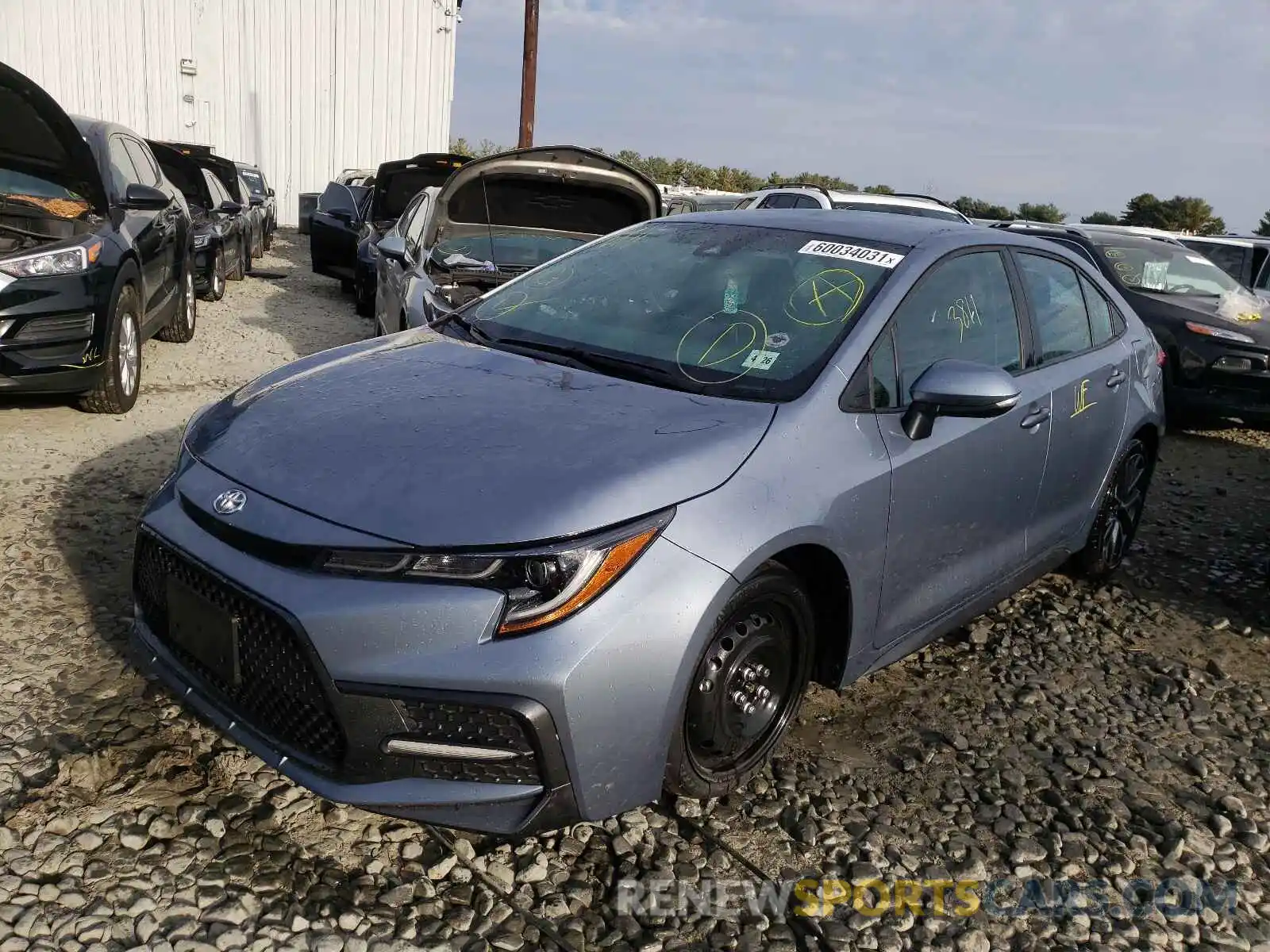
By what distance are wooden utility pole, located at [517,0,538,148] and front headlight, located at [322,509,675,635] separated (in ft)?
61.1

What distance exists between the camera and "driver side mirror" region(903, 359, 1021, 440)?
282 centimetres

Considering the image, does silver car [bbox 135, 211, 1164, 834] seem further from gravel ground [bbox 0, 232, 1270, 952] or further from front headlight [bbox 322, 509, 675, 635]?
gravel ground [bbox 0, 232, 1270, 952]

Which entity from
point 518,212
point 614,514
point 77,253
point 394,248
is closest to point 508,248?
point 518,212

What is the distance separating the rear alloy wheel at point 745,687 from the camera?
2.45 m

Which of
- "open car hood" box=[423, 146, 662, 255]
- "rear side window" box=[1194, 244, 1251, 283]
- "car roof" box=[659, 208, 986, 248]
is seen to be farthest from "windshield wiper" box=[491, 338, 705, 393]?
"rear side window" box=[1194, 244, 1251, 283]

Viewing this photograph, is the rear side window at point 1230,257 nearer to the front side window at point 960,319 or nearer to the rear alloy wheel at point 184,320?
the front side window at point 960,319

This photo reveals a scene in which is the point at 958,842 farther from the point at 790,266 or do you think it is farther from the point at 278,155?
the point at 278,155

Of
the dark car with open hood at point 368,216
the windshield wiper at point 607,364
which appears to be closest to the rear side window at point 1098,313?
the windshield wiper at point 607,364

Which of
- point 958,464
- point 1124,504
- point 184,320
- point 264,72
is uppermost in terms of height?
point 264,72

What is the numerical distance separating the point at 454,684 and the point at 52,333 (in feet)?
13.2

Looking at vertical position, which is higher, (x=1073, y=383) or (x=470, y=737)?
(x=1073, y=383)

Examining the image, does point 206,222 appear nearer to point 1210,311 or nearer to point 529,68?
point 1210,311

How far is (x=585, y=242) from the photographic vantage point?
695 centimetres

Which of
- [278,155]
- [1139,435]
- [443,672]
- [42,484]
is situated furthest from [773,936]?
[278,155]
